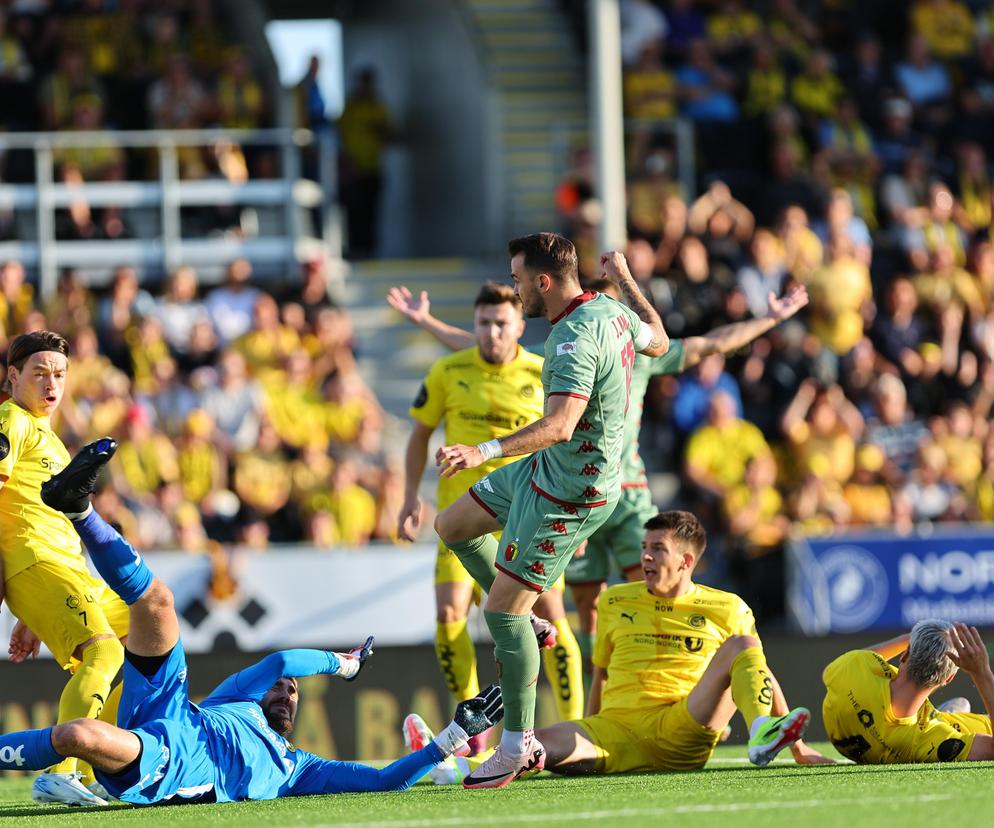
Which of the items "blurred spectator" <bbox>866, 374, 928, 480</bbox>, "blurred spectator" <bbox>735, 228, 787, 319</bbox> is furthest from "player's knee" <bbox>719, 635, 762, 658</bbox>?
"blurred spectator" <bbox>735, 228, 787, 319</bbox>

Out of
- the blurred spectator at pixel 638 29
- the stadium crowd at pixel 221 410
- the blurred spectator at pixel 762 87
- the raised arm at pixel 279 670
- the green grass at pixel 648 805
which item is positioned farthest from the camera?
the blurred spectator at pixel 638 29

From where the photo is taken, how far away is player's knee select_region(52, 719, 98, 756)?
22.7 ft

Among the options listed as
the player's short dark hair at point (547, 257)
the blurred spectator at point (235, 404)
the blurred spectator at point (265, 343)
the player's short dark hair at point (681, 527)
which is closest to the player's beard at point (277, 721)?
the player's short dark hair at point (681, 527)

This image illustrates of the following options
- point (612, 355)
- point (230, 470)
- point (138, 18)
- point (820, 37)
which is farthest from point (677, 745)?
point (820, 37)

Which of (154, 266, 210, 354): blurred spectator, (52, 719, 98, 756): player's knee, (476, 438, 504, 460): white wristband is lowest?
(52, 719, 98, 756): player's knee

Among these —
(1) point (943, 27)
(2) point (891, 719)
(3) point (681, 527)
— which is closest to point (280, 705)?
(3) point (681, 527)

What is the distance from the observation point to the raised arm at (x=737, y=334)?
31.4 ft

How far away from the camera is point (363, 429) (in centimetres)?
1579

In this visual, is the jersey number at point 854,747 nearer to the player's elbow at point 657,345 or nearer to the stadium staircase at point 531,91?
the player's elbow at point 657,345

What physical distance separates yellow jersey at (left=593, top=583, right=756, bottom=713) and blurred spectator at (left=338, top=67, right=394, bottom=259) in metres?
12.3

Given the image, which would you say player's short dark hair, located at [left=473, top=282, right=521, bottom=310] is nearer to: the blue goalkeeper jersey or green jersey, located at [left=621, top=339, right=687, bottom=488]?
green jersey, located at [left=621, top=339, right=687, bottom=488]

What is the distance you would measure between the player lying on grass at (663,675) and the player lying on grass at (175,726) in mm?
670

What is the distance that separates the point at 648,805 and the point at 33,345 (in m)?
3.27

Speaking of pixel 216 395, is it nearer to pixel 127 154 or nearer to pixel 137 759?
pixel 127 154
